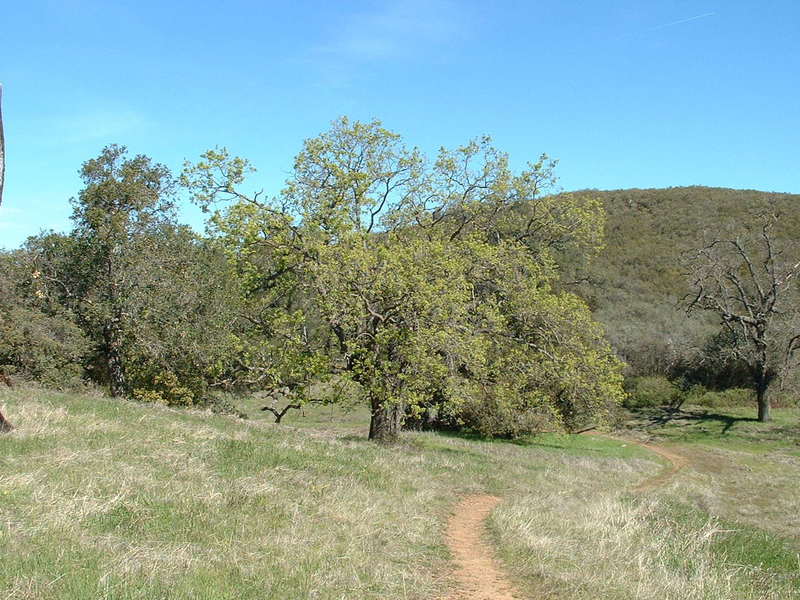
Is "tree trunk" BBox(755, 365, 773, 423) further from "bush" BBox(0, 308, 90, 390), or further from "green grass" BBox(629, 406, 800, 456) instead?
"bush" BBox(0, 308, 90, 390)

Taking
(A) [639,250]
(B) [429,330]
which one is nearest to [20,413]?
(B) [429,330]

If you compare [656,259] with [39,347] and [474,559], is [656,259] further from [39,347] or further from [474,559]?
[474,559]

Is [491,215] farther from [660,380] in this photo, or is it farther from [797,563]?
[660,380]

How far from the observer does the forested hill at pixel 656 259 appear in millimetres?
51688

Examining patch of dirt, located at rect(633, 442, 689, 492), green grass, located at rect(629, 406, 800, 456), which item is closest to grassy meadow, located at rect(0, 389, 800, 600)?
patch of dirt, located at rect(633, 442, 689, 492)

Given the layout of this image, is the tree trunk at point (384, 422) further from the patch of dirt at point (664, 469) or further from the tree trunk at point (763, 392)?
the tree trunk at point (763, 392)

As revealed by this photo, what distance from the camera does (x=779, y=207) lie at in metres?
81.4

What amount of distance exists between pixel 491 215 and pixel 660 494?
12.5m

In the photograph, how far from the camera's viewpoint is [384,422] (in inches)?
870

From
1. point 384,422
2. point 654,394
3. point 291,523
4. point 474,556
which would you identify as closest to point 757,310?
point 654,394

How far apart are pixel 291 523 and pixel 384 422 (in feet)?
43.4

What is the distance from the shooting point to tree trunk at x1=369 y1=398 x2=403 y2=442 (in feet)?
70.4

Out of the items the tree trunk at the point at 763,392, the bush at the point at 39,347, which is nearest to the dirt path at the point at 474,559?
the bush at the point at 39,347

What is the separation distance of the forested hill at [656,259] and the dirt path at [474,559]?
33872mm
